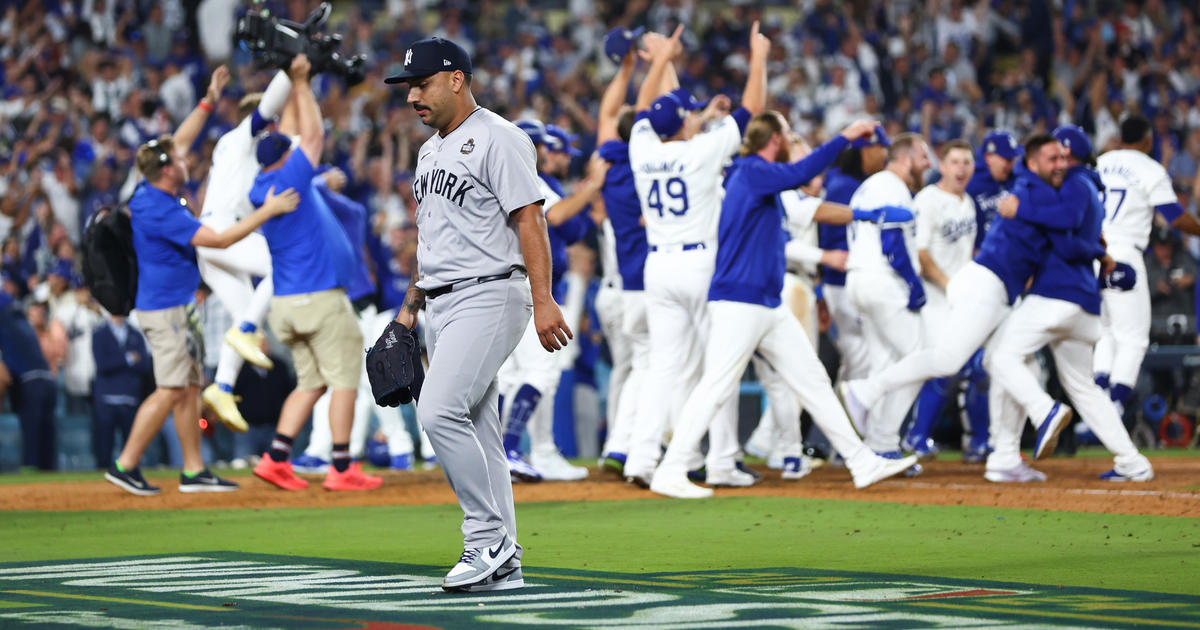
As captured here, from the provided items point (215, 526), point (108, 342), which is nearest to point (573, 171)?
point (108, 342)

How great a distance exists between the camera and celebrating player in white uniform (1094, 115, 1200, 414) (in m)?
12.8

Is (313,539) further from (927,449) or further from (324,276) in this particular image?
(927,449)

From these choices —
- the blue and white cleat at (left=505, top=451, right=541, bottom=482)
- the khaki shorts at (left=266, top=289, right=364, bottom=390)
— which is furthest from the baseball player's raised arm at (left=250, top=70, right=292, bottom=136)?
the blue and white cleat at (left=505, top=451, right=541, bottom=482)

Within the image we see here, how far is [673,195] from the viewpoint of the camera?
35.1 ft

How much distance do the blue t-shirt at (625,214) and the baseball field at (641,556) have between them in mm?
1650

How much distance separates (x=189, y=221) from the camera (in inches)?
436

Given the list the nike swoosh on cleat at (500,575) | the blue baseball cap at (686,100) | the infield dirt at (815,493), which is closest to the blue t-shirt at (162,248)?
the infield dirt at (815,493)

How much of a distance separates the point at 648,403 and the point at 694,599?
527cm

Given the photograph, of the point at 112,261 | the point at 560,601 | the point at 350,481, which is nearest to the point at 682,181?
the point at 350,481

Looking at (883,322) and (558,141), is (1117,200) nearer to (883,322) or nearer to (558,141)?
(883,322)

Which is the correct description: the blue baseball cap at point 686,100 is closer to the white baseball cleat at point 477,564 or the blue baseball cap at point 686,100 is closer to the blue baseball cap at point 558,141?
the blue baseball cap at point 558,141

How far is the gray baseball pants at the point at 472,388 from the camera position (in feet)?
20.5

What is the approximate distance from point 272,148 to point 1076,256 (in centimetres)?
554

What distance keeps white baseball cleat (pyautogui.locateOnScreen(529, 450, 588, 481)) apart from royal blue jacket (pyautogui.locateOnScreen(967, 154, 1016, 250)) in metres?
3.96
